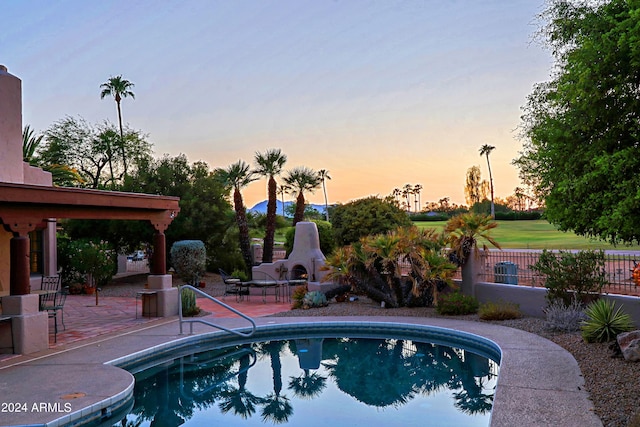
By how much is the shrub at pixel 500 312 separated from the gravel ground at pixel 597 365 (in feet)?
0.66

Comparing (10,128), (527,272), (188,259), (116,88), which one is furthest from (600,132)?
(116,88)

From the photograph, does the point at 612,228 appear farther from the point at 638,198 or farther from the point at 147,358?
the point at 147,358

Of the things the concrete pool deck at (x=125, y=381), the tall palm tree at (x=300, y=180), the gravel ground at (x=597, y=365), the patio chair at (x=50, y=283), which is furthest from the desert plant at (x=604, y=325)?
the tall palm tree at (x=300, y=180)

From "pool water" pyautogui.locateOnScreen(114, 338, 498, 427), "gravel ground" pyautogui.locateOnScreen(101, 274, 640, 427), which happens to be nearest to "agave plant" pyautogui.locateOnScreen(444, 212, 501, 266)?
"gravel ground" pyautogui.locateOnScreen(101, 274, 640, 427)

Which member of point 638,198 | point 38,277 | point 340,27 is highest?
point 340,27

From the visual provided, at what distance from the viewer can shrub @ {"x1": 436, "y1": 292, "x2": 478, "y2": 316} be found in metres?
13.8

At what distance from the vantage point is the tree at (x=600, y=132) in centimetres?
557

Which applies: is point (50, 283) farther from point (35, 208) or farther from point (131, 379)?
point (131, 379)

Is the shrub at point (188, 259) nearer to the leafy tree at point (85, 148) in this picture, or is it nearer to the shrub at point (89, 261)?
the shrub at point (89, 261)

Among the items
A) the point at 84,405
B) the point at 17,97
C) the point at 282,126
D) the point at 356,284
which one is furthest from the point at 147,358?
the point at 282,126

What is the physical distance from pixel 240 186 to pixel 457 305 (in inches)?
542

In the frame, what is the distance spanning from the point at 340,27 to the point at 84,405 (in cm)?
1417

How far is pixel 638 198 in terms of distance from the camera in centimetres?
515

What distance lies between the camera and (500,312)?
12914mm
